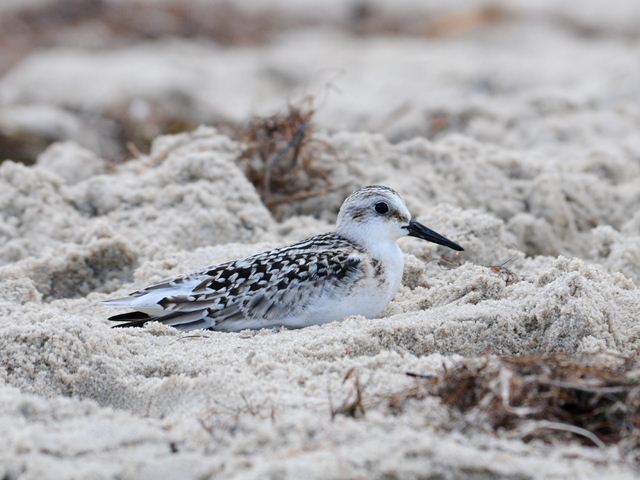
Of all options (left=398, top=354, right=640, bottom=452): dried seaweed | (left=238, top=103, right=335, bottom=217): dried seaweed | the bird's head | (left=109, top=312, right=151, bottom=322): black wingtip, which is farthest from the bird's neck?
(left=238, top=103, right=335, bottom=217): dried seaweed

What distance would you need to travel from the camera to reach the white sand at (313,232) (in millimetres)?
3025

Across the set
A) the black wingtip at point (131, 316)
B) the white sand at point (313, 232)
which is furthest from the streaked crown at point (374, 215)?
the black wingtip at point (131, 316)

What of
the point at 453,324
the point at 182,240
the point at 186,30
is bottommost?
the point at 453,324

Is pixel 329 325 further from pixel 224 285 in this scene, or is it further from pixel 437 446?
pixel 437 446

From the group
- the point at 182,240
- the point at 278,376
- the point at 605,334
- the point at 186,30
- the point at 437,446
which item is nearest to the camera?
the point at 437,446

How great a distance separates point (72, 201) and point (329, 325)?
7.61ft

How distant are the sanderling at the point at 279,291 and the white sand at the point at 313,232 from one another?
0.51ft

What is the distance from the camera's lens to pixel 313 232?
5.94 metres

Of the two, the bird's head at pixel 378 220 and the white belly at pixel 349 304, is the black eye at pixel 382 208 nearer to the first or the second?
the bird's head at pixel 378 220

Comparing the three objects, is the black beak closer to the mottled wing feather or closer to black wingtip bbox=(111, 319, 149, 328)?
the mottled wing feather

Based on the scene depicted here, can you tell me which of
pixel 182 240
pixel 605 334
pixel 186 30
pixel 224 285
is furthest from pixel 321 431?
pixel 186 30

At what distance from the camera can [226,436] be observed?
10.2ft

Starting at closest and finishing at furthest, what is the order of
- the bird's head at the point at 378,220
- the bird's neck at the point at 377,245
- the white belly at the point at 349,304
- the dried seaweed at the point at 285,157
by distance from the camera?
the white belly at the point at 349,304 < the bird's neck at the point at 377,245 < the bird's head at the point at 378,220 < the dried seaweed at the point at 285,157

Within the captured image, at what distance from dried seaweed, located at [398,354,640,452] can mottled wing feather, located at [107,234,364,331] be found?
1267 mm
